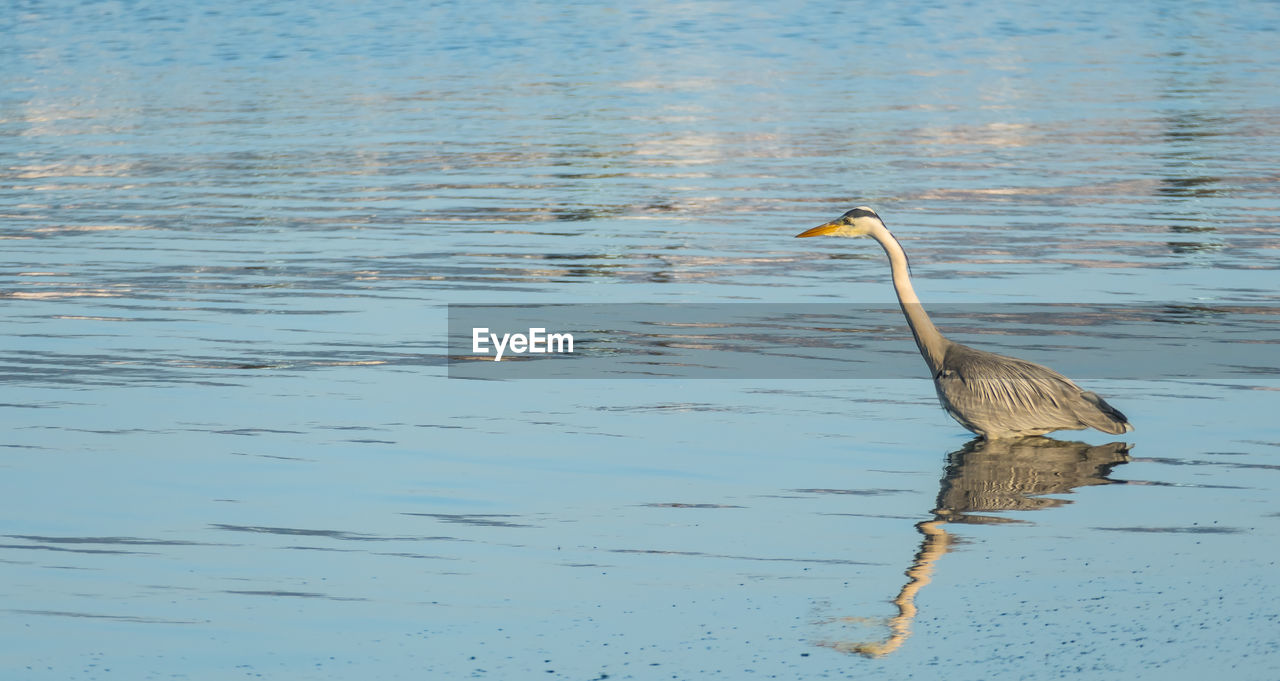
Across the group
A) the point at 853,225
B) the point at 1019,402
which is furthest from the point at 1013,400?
the point at 853,225

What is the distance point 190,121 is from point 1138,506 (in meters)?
23.9

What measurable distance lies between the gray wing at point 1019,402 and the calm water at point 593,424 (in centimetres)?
19

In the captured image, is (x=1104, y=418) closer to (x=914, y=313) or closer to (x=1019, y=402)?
(x=1019, y=402)

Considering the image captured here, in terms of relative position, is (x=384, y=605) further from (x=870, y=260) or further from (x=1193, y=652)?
(x=870, y=260)

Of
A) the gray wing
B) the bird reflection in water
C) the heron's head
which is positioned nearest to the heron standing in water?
the gray wing

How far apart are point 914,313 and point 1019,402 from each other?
0.95m

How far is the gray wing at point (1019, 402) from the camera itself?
10.2m

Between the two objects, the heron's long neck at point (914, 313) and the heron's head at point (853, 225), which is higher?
the heron's head at point (853, 225)

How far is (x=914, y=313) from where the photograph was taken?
36.0 feet

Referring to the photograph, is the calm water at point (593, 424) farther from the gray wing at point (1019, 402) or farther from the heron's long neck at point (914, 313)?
the heron's long neck at point (914, 313)

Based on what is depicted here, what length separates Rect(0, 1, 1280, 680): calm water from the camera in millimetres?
7160

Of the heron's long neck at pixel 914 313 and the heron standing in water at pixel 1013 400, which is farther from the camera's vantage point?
the heron's long neck at pixel 914 313

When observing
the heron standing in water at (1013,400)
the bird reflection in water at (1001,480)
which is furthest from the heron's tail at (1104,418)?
the bird reflection in water at (1001,480)

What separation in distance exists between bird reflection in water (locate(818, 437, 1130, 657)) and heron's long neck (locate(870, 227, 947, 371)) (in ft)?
1.90
